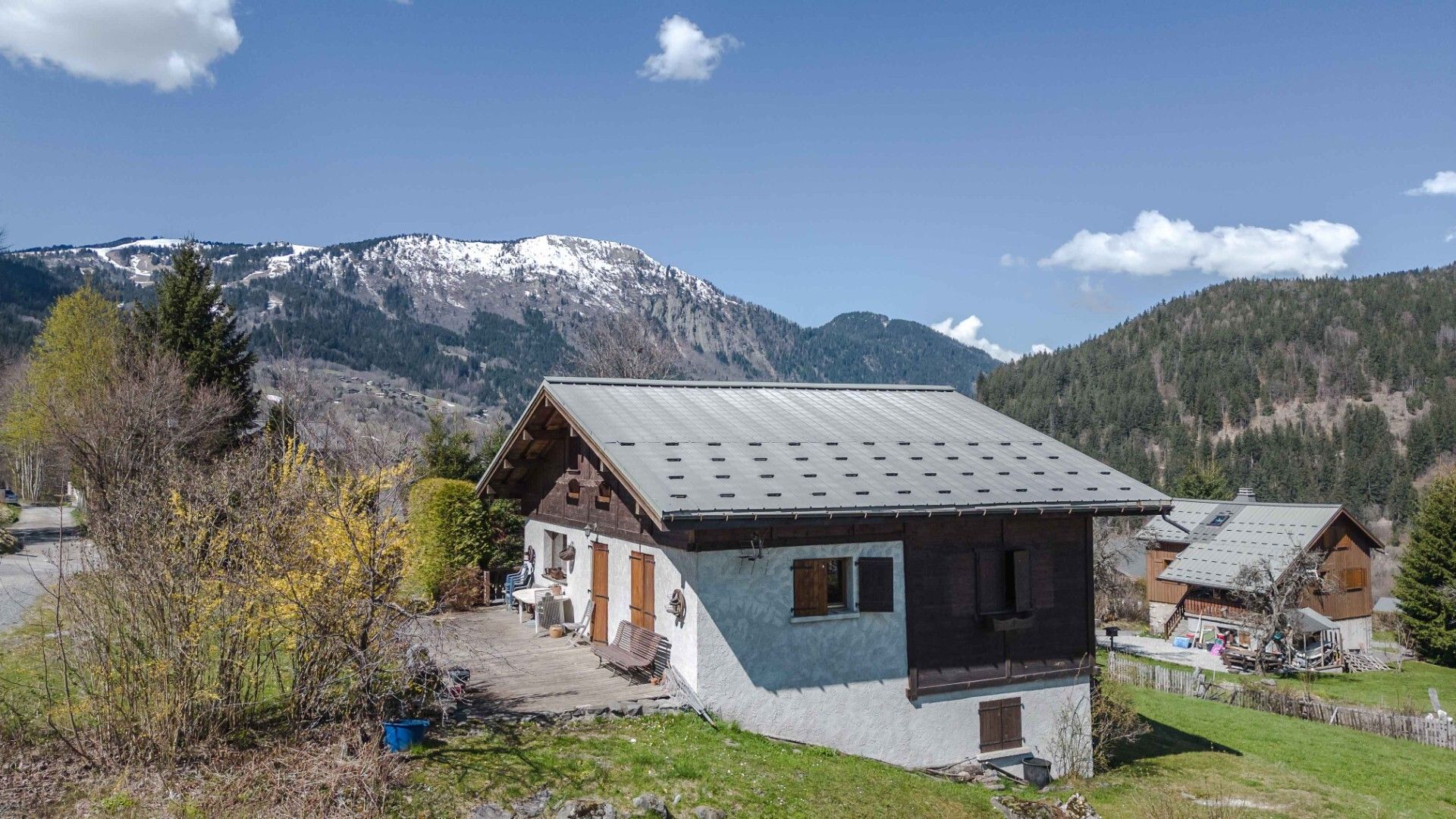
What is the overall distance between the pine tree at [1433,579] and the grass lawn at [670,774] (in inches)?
1536

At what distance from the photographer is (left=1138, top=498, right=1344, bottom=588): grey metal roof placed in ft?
138

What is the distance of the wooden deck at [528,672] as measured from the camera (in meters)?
13.8

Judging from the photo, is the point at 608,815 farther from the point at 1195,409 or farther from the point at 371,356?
the point at 371,356

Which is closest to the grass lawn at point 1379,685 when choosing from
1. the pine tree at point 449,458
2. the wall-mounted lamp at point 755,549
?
the wall-mounted lamp at point 755,549

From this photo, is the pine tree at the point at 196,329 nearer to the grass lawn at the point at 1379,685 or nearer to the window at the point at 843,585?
the window at the point at 843,585

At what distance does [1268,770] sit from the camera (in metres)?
18.3

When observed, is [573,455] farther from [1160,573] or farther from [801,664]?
[1160,573]

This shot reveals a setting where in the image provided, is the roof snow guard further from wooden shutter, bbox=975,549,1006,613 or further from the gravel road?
the gravel road

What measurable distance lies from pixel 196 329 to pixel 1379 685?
4919 cm

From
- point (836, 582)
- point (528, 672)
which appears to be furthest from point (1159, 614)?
point (528, 672)

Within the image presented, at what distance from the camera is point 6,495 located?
Answer: 62.6 metres

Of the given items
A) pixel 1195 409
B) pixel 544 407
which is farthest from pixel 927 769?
pixel 1195 409

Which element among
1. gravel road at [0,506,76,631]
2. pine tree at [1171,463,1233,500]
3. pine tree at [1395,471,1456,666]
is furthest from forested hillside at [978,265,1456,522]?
gravel road at [0,506,76,631]

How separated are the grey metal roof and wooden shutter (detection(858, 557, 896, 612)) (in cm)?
3142
